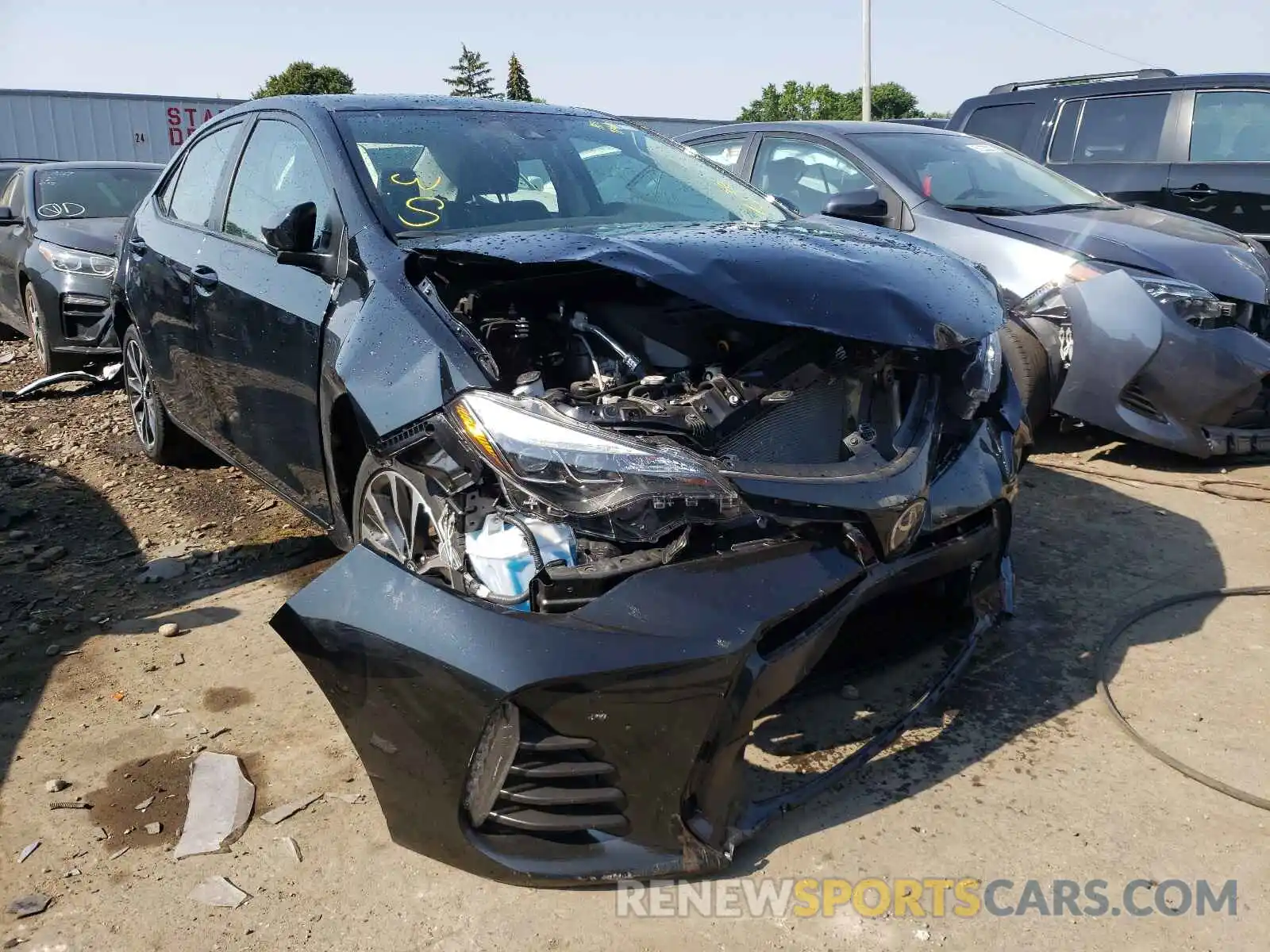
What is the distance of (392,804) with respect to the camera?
2.15 m

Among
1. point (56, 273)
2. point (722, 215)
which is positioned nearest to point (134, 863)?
point (722, 215)

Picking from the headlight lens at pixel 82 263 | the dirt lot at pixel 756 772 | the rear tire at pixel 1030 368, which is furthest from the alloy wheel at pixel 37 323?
the rear tire at pixel 1030 368

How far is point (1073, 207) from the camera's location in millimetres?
5574

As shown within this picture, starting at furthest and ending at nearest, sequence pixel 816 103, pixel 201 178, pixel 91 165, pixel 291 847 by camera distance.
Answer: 1. pixel 816 103
2. pixel 91 165
3. pixel 201 178
4. pixel 291 847

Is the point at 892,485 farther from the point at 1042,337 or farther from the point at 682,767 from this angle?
the point at 1042,337

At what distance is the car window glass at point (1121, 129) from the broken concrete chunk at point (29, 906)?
7.31 metres

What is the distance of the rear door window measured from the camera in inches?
273

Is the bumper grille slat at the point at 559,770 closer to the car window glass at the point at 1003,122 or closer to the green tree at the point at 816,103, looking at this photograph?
the car window glass at the point at 1003,122

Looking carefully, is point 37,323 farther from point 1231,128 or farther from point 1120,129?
point 1231,128

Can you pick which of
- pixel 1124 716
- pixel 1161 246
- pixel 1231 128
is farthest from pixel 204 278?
pixel 1231 128

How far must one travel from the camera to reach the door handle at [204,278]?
3.70 meters

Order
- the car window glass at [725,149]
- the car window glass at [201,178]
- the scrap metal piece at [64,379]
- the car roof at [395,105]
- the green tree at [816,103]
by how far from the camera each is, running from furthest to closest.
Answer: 1. the green tree at [816,103]
2. the scrap metal piece at [64,379]
3. the car window glass at [725,149]
4. the car window glass at [201,178]
5. the car roof at [395,105]

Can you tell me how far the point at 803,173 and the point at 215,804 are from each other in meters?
4.76

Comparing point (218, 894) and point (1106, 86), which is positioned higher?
point (1106, 86)
